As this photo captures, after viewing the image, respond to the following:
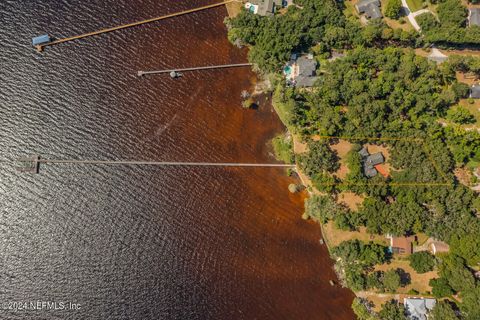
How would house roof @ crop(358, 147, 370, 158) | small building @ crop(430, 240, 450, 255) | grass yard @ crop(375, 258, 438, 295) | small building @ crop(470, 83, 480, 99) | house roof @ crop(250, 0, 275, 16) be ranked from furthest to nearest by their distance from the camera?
1. house roof @ crop(250, 0, 275, 16)
2. small building @ crop(470, 83, 480, 99)
3. house roof @ crop(358, 147, 370, 158)
4. small building @ crop(430, 240, 450, 255)
5. grass yard @ crop(375, 258, 438, 295)

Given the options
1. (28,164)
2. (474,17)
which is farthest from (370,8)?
(28,164)

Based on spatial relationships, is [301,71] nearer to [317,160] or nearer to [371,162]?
[317,160]

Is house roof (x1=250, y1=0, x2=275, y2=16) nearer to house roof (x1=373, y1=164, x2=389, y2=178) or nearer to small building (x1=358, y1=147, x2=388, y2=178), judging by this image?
small building (x1=358, y1=147, x2=388, y2=178)

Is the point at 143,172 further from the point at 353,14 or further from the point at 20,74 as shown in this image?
the point at 353,14

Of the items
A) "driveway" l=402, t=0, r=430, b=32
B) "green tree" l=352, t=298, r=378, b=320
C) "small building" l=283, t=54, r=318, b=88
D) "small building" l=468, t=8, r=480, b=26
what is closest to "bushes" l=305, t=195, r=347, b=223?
"green tree" l=352, t=298, r=378, b=320

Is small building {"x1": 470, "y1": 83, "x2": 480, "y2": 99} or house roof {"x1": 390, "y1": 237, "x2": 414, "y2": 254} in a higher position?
small building {"x1": 470, "y1": 83, "x2": 480, "y2": 99}

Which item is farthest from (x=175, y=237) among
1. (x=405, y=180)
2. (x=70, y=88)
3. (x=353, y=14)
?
(x=353, y=14)

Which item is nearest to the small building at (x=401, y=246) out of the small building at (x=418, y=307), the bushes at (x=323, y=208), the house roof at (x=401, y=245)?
the house roof at (x=401, y=245)
